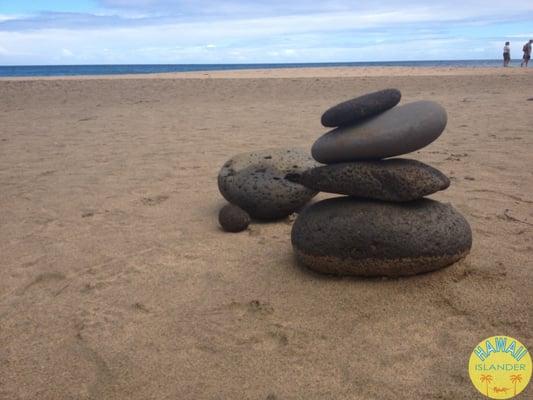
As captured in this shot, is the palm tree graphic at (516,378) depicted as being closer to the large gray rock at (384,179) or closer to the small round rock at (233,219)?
the large gray rock at (384,179)

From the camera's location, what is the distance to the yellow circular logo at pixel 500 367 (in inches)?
97.3

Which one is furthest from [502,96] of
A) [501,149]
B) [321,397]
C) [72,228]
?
[321,397]

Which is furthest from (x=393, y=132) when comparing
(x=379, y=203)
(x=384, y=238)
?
(x=384, y=238)

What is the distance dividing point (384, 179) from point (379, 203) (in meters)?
0.19

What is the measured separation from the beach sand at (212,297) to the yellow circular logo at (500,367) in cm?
6

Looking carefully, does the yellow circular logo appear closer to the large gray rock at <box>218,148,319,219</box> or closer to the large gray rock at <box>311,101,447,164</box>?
the large gray rock at <box>311,101,447,164</box>

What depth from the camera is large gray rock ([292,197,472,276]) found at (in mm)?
3404

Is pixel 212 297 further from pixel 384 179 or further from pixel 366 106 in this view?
pixel 366 106

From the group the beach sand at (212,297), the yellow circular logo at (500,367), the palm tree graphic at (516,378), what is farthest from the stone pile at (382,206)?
the palm tree graphic at (516,378)

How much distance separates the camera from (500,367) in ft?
8.46

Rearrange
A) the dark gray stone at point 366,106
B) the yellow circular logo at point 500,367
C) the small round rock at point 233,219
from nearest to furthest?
the yellow circular logo at point 500,367 → the dark gray stone at point 366,106 → the small round rock at point 233,219

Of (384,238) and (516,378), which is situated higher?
(384,238)

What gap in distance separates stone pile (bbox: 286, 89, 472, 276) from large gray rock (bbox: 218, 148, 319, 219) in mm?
1114

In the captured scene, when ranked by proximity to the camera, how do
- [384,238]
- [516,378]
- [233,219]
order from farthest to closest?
[233,219] → [384,238] → [516,378]
